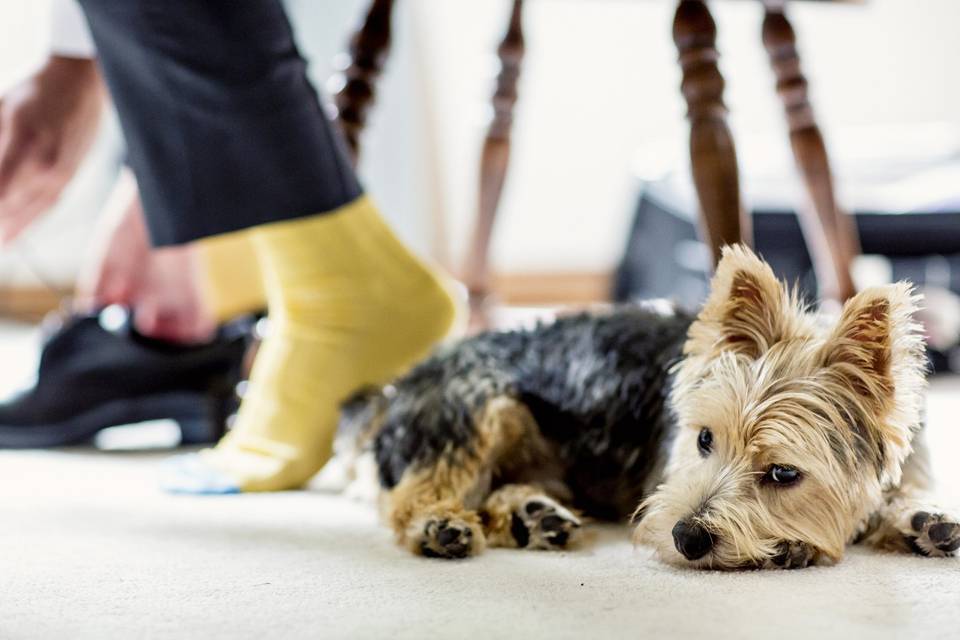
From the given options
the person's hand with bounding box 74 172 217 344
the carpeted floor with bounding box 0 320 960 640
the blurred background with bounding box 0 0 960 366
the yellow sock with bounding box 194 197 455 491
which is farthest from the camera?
the blurred background with bounding box 0 0 960 366

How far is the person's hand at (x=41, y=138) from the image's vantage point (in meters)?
2.05

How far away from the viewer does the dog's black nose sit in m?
1.39

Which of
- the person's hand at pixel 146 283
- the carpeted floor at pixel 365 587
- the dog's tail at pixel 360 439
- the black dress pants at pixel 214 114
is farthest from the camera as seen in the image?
the person's hand at pixel 146 283

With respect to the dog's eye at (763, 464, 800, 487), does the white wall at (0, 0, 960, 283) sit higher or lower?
higher

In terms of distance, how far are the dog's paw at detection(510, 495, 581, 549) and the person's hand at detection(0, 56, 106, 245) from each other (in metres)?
1.15

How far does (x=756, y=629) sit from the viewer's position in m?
1.12

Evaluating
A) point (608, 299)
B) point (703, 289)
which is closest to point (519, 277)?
point (608, 299)

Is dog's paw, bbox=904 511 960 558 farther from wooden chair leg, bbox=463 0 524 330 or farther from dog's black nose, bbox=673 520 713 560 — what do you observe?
wooden chair leg, bbox=463 0 524 330

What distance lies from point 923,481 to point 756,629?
→ 595 millimetres

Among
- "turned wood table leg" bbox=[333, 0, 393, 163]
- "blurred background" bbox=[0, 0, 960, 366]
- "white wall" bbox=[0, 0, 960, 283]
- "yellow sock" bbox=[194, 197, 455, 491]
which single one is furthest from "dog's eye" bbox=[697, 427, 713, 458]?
"white wall" bbox=[0, 0, 960, 283]

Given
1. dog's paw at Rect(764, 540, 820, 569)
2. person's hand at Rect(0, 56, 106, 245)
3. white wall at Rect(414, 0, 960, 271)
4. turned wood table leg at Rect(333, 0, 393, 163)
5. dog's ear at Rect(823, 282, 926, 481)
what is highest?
white wall at Rect(414, 0, 960, 271)

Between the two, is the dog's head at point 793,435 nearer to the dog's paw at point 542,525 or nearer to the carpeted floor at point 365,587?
the carpeted floor at point 365,587

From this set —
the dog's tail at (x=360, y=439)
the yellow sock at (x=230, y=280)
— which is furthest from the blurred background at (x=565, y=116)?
the dog's tail at (x=360, y=439)

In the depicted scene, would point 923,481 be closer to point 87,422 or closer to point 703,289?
point 87,422
